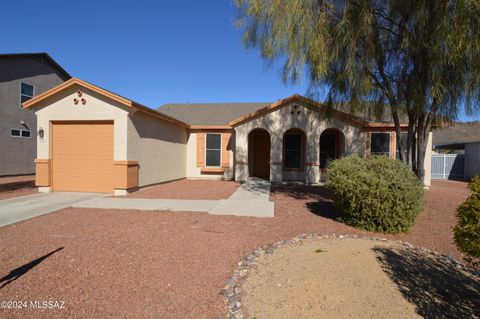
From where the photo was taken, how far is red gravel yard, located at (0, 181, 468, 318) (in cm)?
299

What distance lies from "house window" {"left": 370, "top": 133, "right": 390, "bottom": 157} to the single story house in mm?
46

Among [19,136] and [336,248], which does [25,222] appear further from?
[19,136]

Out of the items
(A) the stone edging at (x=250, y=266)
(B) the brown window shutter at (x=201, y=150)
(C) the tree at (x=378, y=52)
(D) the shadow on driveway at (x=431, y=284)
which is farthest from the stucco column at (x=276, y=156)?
(D) the shadow on driveway at (x=431, y=284)

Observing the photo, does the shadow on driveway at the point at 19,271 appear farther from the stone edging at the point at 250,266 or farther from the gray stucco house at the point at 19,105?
the gray stucco house at the point at 19,105

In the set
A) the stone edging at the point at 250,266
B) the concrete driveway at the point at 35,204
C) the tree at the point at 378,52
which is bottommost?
the stone edging at the point at 250,266

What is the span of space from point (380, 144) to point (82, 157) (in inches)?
546

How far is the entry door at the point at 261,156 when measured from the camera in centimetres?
1602

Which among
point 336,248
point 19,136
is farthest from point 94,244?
point 19,136

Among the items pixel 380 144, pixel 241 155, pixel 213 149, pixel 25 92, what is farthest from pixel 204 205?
pixel 25 92

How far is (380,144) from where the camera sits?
44.0 feet

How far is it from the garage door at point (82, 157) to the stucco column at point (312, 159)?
894 centimetres

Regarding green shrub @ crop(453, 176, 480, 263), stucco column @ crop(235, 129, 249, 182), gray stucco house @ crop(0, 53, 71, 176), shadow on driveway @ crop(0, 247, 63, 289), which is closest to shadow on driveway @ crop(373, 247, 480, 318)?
green shrub @ crop(453, 176, 480, 263)

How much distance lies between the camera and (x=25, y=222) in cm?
595

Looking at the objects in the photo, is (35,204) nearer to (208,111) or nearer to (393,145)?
(208,111)
